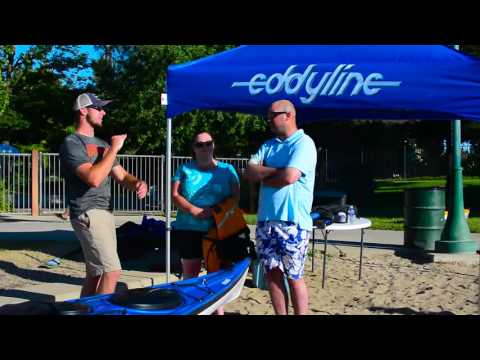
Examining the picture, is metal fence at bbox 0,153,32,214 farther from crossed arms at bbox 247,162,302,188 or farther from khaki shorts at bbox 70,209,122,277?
crossed arms at bbox 247,162,302,188

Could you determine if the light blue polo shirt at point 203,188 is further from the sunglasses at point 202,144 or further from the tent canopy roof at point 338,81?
the tent canopy roof at point 338,81

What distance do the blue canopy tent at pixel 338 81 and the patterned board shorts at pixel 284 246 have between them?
5.51 feet

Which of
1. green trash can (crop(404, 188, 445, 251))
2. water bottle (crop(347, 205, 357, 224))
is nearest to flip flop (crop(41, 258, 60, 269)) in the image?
water bottle (crop(347, 205, 357, 224))


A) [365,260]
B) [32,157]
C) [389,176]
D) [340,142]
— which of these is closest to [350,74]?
[365,260]

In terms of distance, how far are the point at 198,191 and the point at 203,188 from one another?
0.17ft

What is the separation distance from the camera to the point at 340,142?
23.6m

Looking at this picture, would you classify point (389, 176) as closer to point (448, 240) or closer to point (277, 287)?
point (448, 240)

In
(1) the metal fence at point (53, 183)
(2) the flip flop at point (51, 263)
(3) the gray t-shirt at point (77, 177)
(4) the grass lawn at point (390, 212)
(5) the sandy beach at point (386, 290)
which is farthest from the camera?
(1) the metal fence at point (53, 183)

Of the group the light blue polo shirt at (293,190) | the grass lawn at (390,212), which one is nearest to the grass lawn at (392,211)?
the grass lawn at (390,212)

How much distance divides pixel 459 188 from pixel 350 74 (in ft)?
14.0

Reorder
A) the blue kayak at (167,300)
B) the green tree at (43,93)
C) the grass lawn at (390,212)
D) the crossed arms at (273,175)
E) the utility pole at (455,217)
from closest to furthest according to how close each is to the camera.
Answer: the blue kayak at (167,300) < the crossed arms at (273,175) < the utility pole at (455,217) < the grass lawn at (390,212) < the green tree at (43,93)

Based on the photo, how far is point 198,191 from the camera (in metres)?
4.95

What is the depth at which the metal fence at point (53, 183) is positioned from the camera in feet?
58.2
